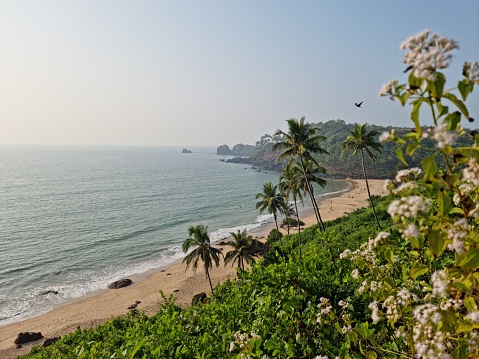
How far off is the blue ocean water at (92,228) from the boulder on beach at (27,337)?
5.89 meters

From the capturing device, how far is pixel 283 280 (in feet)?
18.2

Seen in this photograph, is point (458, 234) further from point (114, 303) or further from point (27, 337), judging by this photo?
point (114, 303)

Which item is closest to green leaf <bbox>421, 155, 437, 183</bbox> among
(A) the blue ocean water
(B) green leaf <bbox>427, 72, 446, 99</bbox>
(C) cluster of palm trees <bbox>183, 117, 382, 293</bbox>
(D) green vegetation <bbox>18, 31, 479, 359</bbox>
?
(D) green vegetation <bbox>18, 31, 479, 359</bbox>

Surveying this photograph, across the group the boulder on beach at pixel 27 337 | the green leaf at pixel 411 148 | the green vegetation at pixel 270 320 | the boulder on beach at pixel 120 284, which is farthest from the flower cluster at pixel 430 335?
the boulder on beach at pixel 120 284

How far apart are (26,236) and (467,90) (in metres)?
70.9

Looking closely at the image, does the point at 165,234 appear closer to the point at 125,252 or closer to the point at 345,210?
the point at 125,252

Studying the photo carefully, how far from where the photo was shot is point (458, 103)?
154cm

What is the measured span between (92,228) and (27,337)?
33.5m

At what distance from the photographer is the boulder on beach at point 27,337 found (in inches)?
1215

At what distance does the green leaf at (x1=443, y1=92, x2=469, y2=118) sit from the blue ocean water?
47.0 meters

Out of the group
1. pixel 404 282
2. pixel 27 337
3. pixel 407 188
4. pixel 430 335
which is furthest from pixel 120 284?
pixel 407 188

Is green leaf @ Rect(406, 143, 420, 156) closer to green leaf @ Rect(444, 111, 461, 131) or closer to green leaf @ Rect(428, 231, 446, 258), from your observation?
green leaf @ Rect(444, 111, 461, 131)

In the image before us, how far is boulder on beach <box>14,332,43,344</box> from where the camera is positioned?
30.9m

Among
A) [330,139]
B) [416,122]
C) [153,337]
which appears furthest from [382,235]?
[330,139]
